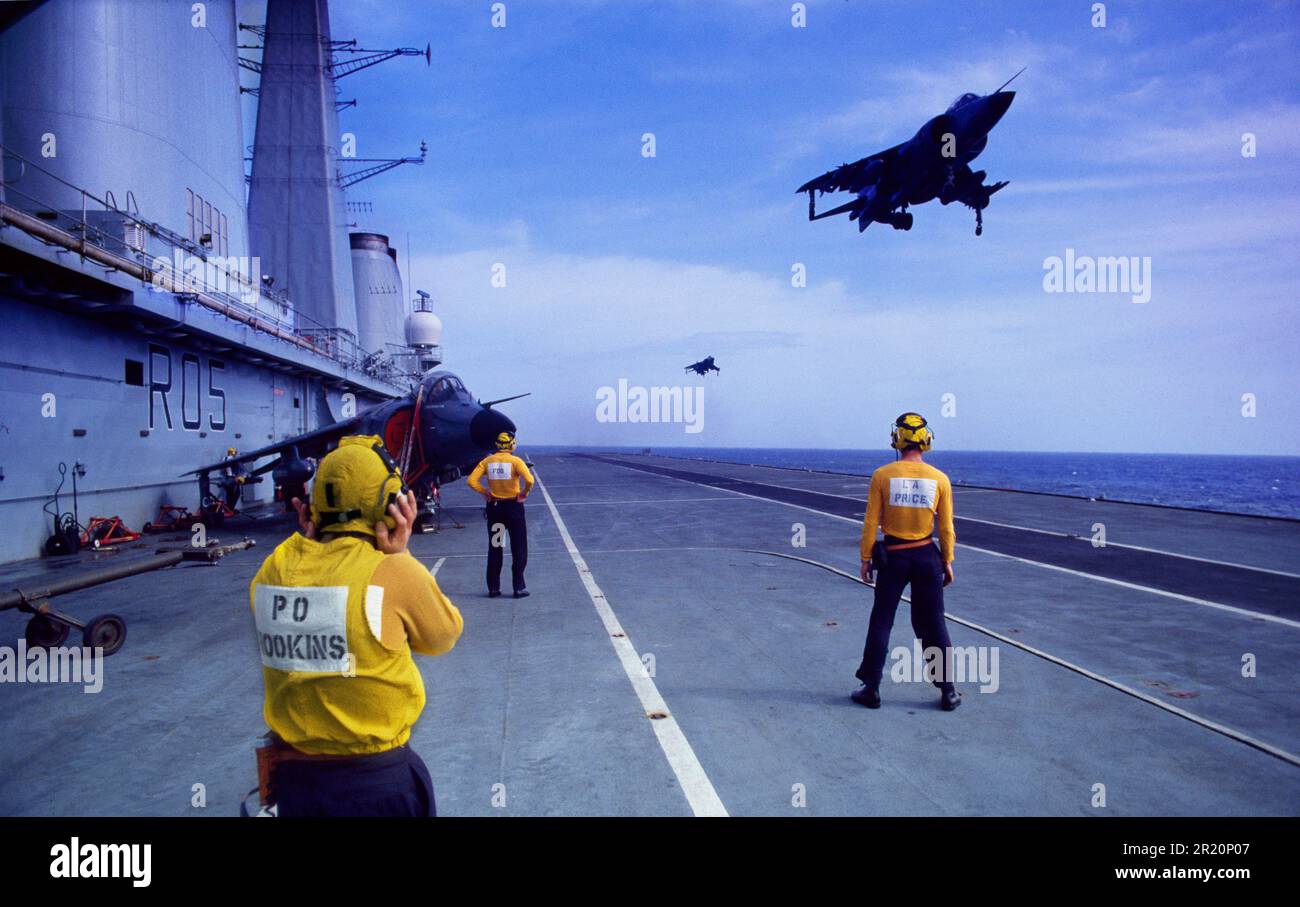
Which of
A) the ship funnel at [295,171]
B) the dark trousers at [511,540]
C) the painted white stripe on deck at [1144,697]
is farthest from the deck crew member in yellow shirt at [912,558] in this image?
the ship funnel at [295,171]

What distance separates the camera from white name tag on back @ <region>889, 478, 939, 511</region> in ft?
17.6

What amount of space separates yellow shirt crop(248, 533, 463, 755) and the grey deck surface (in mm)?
1748

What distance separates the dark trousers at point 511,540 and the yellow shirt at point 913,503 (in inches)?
198

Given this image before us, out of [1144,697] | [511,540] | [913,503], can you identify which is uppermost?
[913,503]

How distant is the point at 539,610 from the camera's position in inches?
336

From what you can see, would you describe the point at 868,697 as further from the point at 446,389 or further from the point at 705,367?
the point at 705,367

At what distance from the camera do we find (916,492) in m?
5.38

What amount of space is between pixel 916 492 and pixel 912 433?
504mm

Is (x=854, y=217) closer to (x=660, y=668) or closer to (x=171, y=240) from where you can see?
(x=660, y=668)

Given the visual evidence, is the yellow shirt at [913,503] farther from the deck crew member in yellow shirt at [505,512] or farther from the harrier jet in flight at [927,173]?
the harrier jet in flight at [927,173]

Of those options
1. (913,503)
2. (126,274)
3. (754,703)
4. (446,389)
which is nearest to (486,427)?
(446,389)
